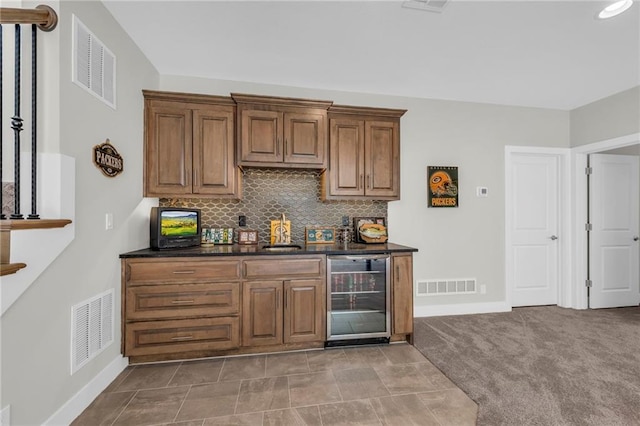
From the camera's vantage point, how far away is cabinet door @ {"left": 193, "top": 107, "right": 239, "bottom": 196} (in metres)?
2.87

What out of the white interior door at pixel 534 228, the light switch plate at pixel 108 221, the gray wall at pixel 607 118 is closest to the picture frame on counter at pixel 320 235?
the light switch plate at pixel 108 221

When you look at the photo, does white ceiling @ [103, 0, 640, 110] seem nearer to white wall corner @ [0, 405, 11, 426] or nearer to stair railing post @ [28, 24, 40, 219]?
stair railing post @ [28, 24, 40, 219]

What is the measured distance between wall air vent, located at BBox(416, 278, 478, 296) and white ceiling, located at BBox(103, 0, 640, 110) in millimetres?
2439

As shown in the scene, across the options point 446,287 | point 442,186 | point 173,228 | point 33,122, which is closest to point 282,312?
point 173,228

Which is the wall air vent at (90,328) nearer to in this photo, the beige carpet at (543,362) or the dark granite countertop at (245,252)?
the dark granite countertop at (245,252)

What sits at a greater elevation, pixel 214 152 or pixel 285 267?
pixel 214 152

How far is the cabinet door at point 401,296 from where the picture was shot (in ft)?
9.36

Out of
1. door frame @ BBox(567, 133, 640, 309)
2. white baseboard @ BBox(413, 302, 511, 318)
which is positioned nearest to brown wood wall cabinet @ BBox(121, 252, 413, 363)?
white baseboard @ BBox(413, 302, 511, 318)

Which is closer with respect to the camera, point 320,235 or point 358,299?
point 358,299

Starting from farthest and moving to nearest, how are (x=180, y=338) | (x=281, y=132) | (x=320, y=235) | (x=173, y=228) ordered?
1. (x=320, y=235)
2. (x=281, y=132)
3. (x=173, y=228)
4. (x=180, y=338)

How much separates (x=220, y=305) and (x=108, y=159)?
151 cm

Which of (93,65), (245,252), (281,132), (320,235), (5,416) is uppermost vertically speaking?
(93,65)

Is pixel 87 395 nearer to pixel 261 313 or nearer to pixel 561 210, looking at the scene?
pixel 261 313

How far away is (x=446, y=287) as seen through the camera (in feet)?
12.2
